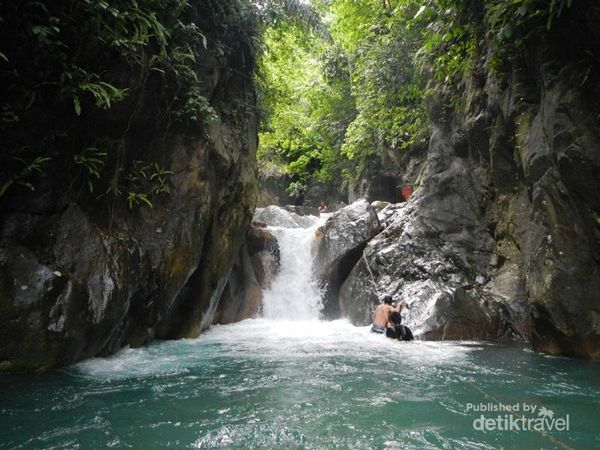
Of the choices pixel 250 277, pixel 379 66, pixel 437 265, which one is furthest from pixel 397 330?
pixel 379 66

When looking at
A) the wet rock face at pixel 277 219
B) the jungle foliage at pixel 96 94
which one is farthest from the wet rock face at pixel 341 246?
the jungle foliage at pixel 96 94

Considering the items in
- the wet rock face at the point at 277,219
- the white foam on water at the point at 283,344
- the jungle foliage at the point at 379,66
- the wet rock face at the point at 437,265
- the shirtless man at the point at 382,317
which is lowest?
the white foam on water at the point at 283,344

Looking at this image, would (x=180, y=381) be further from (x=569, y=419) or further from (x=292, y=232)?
(x=292, y=232)

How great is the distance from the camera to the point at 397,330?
8.61m

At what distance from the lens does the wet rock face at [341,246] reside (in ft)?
41.3

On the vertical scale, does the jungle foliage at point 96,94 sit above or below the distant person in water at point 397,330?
above

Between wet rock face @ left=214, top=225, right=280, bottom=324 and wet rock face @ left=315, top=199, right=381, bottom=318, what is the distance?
5.71 feet

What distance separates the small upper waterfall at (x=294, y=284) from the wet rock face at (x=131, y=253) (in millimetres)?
3133

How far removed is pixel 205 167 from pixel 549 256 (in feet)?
21.5

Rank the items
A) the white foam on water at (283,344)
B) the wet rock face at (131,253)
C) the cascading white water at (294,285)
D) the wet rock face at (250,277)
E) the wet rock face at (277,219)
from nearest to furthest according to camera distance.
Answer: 1. the wet rock face at (131,253)
2. the white foam on water at (283,344)
3. the wet rock face at (250,277)
4. the cascading white water at (294,285)
5. the wet rock face at (277,219)

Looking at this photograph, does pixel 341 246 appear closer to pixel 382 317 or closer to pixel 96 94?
pixel 382 317

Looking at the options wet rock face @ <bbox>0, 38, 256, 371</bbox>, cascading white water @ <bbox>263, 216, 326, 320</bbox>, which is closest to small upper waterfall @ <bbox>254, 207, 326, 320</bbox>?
cascading white water @ <bbox>263, 216, 326, 320</bbox>

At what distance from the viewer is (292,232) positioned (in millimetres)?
15164

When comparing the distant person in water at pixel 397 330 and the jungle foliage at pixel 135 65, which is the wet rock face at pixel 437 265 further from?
the jungle foliage at pixel 135 65
